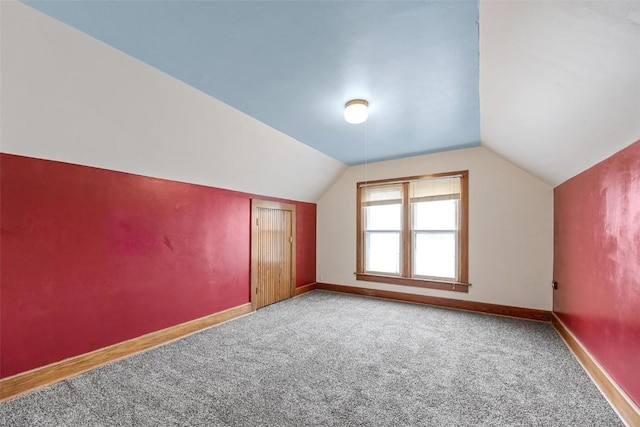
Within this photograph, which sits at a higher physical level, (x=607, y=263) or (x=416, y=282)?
(x=607, y=263)

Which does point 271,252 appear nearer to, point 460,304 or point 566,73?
point 460,304

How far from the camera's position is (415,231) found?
4.59 m

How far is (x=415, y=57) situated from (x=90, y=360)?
3746mm

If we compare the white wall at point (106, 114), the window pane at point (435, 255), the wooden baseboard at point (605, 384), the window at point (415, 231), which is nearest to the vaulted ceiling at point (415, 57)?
the white wall at point (106, 114)

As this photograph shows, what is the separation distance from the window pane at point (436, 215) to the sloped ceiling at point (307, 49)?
65.5 inches

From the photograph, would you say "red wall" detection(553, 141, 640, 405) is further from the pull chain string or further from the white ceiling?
the pull chain string

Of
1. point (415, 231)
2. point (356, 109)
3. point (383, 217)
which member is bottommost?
point (415, 231)

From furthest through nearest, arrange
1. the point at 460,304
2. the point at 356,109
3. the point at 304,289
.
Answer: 1. the point at 304,289
2. the point at 460,304
3. the point at 356,109

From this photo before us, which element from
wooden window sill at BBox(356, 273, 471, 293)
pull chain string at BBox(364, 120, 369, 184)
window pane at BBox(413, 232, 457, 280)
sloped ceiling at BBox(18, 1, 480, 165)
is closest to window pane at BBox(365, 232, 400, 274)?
wooden window sill at BBox(356, 273, 471, 293)

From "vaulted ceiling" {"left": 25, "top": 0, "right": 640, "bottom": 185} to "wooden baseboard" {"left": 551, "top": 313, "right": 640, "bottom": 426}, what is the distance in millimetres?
1719

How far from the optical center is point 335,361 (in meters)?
2.60

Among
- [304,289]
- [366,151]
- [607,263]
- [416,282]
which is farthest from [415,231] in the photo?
[607,263]

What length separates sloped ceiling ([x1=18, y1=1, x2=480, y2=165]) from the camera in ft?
4.88

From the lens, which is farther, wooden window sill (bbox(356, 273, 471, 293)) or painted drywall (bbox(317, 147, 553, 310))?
wooden window sill (bbox(356, 273, 471, 293))
